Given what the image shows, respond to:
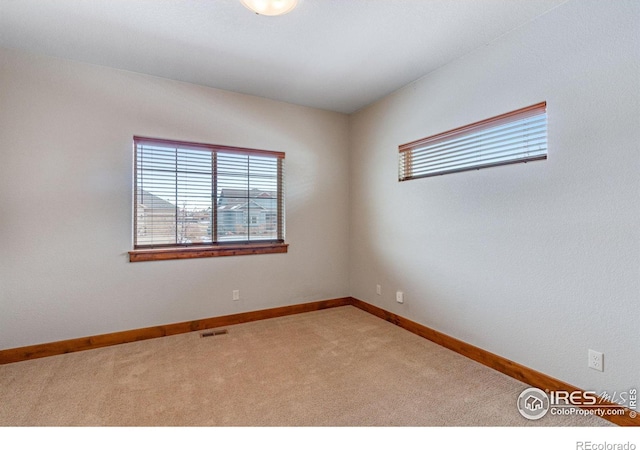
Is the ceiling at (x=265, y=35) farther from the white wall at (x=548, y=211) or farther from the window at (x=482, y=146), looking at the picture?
the window at (x=482, y=146)

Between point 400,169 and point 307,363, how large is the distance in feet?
7.23

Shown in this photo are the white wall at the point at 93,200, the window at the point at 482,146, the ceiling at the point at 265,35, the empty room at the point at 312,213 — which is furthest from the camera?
the white wall at the point at 93,200

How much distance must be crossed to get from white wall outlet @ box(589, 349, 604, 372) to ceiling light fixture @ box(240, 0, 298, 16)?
287 centimetres

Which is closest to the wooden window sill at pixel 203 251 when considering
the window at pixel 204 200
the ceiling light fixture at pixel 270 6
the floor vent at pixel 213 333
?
the window at pixel 204 200

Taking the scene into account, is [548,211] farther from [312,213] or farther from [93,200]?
[93,200]

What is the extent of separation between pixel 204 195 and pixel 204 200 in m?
0.05

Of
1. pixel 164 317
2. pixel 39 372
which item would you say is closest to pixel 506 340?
pixel 164 317

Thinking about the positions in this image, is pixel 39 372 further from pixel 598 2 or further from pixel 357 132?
pixel 598 2

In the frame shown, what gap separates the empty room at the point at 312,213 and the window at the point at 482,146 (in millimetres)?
22

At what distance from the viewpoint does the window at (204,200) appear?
3.05m

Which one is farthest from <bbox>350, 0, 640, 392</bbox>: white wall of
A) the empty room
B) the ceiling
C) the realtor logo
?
the ceiling

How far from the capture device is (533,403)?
198cm

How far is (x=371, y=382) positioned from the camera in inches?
87.6
